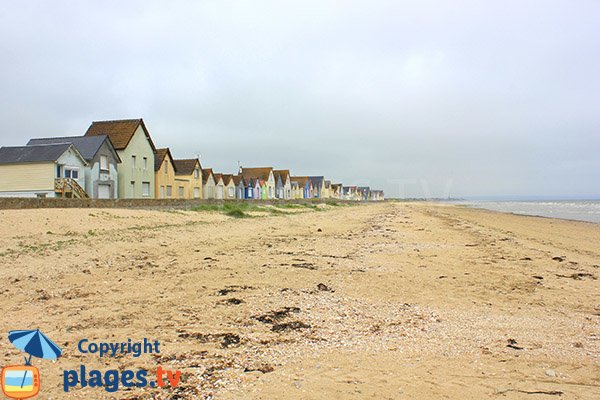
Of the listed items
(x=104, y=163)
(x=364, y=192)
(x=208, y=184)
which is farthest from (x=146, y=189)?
(x=364, y=192)

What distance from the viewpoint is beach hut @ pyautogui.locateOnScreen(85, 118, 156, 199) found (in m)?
34.3

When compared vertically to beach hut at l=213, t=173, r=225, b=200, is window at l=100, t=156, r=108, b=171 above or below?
above

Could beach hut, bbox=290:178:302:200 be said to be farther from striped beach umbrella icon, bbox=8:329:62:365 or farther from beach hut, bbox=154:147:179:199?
striped beach umbrella icon, bbox=8:329:62:365

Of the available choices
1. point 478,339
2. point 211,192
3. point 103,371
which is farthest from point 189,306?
point 211,192

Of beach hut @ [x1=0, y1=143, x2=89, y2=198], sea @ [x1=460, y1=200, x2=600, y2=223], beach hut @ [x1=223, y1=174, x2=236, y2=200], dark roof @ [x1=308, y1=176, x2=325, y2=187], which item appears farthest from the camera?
dark roof @ [x1=308, y1=176, x2=325, y2=187]

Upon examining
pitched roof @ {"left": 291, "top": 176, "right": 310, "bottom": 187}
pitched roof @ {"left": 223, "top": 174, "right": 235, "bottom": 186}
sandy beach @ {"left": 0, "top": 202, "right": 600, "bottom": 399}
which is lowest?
sandy beach @ {"left": 0, "top": 202, "right": 600, "bottom": 399}

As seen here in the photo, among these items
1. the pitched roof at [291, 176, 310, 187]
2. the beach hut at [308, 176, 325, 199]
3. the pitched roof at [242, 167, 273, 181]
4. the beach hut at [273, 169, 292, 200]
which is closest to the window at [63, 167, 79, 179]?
the pitched roof at [242, 167, 273, 181]

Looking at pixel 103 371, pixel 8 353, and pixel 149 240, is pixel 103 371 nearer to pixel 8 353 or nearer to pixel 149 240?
pixel 8 353

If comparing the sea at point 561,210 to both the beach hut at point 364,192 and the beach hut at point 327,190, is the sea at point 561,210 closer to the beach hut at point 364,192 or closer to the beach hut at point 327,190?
the beach hut at point 327,190

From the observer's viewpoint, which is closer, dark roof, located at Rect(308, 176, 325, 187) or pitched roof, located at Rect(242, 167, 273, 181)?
pitched roof, located at Rect(242, 167, 273, 181)

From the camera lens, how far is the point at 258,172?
257 feet

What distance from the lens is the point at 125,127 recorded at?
35.3 m

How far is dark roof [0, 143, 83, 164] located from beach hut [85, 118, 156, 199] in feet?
19.9

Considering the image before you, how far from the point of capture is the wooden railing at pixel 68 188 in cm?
2768
